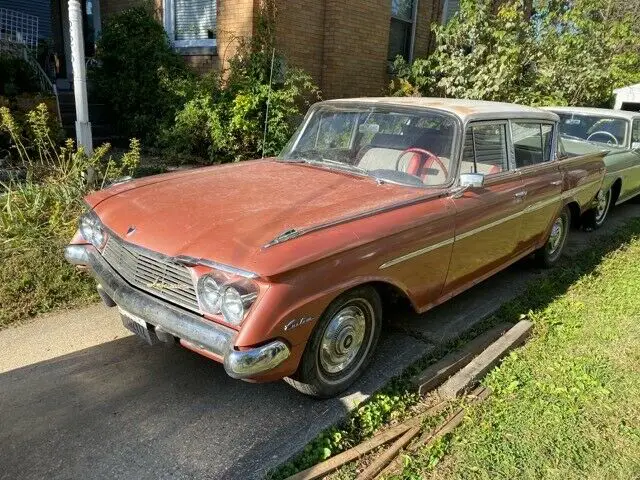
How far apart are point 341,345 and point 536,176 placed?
2.58m

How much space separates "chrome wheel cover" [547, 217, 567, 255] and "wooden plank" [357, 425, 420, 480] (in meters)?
3.20

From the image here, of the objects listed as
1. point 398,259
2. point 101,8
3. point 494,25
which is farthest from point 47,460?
point 101,8

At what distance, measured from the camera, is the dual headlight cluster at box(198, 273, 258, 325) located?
7.75 ft

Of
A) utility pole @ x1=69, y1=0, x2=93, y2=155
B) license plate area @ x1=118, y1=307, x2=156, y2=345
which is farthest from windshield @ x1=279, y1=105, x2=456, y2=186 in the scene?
utility pole @ x1=69, y1=0, x2=93, y2=155

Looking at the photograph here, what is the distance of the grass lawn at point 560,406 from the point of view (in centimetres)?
256

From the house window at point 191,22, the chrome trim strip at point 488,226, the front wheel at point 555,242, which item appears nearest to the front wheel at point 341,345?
the chrome trim strip at point 488,226

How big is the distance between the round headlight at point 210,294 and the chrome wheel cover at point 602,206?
599 cm

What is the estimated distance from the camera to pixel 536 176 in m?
4.47

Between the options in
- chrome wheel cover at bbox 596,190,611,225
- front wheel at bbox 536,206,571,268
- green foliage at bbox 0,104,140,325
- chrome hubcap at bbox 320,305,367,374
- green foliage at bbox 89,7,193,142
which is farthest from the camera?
green foliage at bbox 89,7,193,142

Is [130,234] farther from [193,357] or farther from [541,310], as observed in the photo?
[541,310]

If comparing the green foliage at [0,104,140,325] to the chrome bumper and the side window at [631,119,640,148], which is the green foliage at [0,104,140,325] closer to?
the chrome bumper

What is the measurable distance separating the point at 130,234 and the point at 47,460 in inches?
45.5

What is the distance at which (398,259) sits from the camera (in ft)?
9.84

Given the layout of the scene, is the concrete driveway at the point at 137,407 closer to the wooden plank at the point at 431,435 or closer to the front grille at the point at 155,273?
the wooden plank at the point at 431,435
